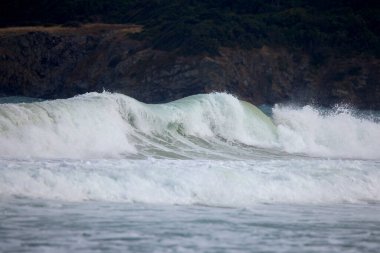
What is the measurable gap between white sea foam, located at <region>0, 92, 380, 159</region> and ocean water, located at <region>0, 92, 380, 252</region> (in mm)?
45

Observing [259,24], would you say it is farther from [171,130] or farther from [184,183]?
[184,183]

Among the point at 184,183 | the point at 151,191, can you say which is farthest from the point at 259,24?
the point at 151,191

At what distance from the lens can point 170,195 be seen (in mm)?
11117

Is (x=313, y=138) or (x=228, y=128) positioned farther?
(x=313, y=138)

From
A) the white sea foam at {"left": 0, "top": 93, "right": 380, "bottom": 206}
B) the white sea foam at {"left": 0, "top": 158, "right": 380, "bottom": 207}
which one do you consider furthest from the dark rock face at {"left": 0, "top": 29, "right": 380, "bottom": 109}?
the white sea foam at {"left": 0, "top": 158, "right": 380, "bottom": 207}

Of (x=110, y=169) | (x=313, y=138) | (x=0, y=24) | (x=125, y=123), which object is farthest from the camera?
(x=0, y=24)

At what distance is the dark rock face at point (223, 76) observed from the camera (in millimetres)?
53594

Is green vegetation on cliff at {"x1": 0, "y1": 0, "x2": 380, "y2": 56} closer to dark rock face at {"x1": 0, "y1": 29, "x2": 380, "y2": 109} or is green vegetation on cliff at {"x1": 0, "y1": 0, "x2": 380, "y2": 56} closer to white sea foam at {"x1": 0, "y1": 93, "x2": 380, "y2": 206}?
dark rock face at {"x1": 0, "y1": 29, "x2": 380, "y2": 109}

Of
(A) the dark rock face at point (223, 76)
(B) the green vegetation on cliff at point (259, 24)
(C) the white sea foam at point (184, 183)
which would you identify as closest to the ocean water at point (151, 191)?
(C) the white sea foam at point (184, 183)

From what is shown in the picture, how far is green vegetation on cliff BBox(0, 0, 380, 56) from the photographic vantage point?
188 feet

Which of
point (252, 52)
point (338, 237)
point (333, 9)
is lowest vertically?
point (338, 237)

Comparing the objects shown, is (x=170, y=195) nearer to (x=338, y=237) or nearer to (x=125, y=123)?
(x=338, y=237)

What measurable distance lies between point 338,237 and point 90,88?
53.1 metres

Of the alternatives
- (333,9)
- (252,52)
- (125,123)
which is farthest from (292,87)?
(125,123)
